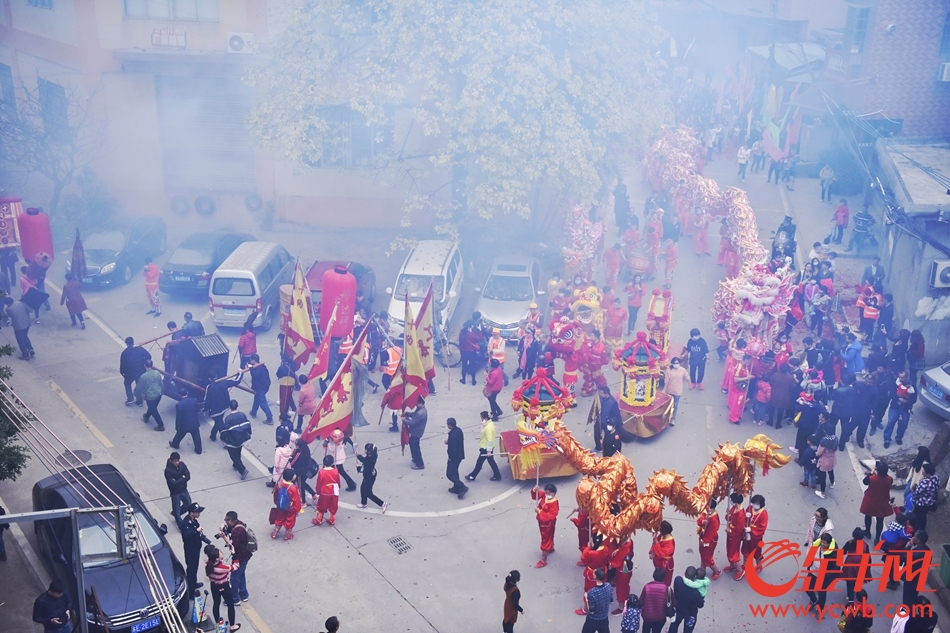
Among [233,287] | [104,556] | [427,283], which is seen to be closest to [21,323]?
[233,287]

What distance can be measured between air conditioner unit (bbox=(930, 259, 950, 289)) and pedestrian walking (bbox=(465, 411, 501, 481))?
10562mm

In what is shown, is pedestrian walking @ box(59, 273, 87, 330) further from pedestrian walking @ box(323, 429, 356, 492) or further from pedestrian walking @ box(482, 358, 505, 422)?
pedestrian walking @ box(482, 358, 505, 422)

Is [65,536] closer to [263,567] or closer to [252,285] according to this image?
[263,567]

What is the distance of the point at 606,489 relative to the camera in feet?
38.5

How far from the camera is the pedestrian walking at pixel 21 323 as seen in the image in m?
17.8

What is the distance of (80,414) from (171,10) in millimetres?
14345

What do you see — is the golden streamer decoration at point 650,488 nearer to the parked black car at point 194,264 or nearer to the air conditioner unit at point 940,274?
the air conditioner unit at point 940,274

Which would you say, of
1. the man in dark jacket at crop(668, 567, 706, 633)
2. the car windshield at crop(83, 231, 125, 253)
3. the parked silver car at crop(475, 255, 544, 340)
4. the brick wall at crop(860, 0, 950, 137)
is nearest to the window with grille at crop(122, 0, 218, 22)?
the car windshield at crop(83, 231, 125, 253)

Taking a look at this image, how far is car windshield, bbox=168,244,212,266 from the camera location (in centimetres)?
2197

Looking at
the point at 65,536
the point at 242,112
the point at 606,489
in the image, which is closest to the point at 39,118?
the point at 242,112

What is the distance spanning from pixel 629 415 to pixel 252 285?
9361 millimetres

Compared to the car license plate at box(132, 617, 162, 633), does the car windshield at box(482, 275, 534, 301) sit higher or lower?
higher

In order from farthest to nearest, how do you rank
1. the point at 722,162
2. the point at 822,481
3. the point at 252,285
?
1. the point at 722,162
2. the point at 252,285
3. the point at 822,481

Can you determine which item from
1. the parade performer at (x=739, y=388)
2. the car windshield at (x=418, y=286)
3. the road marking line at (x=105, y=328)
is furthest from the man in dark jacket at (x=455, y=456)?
the road marking line at (x=105, y=328)
